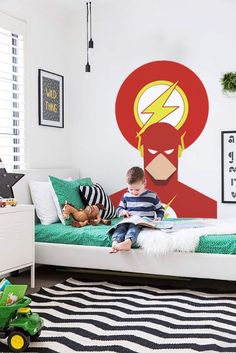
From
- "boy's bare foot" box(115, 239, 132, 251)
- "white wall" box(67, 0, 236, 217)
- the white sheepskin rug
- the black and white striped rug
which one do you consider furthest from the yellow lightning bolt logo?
the black and white striped rug

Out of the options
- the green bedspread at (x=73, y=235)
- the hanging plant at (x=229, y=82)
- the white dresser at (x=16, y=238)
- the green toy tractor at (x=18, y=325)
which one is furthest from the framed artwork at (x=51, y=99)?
the green toy tractor at (x=18, y=325)

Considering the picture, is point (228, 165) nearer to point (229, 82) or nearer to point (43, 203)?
point (229, 82)

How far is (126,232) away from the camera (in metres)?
3.56

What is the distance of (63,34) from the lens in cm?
491

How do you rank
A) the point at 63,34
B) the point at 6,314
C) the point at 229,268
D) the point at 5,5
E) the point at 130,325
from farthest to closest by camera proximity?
the point at 63,34 → the point at 5,5 → the point at 229,268 → the point at 130,325 → the point at 6,314

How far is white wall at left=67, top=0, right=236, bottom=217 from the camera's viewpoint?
441cm

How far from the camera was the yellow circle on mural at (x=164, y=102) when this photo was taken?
457 centimetres

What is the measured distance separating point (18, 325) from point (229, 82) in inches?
111

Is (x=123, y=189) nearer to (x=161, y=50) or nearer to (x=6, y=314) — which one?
(x=161, y=50)

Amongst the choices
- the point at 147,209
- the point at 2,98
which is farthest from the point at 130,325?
the point at 2,98

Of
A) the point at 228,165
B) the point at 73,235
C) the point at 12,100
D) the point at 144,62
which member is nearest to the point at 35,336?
the point at 73,235

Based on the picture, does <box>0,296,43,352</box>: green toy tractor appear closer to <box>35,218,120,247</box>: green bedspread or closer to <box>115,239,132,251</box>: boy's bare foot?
<box>115,239,132,251</box>: boy's bare foot

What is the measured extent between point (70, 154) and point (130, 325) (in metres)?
2.60

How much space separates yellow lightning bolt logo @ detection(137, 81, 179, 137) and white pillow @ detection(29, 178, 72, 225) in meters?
1.18
